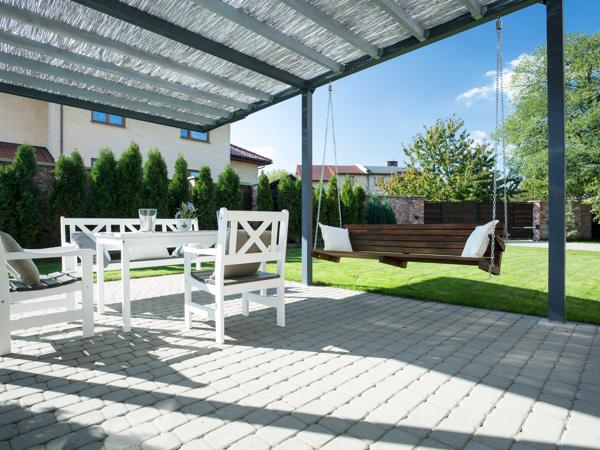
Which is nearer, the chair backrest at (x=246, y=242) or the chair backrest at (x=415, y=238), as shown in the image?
the chair backrest at (x=246, y=242)

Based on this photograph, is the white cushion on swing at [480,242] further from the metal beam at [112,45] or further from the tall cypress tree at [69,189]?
the tall cypress tree at [69,189]

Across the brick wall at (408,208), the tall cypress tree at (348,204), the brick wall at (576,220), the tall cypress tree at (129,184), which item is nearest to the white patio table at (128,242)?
the tall cypress tree at (129,184)

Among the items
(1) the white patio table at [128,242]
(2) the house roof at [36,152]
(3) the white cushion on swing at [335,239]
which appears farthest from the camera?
(2) the house roof at [36,152]

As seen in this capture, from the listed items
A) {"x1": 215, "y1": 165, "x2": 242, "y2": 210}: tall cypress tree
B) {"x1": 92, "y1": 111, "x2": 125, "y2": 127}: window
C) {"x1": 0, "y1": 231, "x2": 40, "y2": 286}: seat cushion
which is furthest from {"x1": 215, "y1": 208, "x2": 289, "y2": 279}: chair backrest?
{"x1": 92, "y1": 111, "x2": 125, "y2": 127}: window

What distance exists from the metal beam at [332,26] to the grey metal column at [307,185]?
4.47 ft

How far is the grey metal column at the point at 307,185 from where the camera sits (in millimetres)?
5504

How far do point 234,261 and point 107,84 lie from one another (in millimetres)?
3511

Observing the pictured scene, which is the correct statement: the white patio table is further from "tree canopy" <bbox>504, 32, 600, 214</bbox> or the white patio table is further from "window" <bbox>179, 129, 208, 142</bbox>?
"tree canopy" <bbox>504, 32, 600, 214</bbox>

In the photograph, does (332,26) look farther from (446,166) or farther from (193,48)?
(446,166)

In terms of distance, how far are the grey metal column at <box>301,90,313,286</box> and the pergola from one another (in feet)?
0.05

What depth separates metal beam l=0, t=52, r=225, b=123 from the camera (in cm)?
440

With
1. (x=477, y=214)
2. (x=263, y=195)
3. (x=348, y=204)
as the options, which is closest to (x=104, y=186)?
(x=263, y=195)

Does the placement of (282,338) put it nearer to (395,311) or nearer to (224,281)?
(224,281)

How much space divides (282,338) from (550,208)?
2.80 meters
